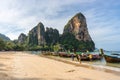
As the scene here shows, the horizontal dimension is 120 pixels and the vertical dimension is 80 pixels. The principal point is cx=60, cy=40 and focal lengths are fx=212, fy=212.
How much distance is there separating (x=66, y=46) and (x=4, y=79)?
589 ft

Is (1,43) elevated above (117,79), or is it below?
above

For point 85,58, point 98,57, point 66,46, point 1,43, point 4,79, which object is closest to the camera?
point 4,79

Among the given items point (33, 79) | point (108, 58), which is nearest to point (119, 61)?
point (108, 58)

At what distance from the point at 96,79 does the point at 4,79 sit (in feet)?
21.6

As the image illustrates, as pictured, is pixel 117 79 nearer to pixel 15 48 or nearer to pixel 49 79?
pixel 49 79

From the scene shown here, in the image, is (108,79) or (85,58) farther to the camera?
(85,58)

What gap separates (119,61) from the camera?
3925 cm

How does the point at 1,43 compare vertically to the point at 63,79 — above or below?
above

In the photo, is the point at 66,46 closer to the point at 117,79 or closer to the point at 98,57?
the point at 98,57

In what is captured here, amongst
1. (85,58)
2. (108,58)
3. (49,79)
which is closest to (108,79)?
(49,79)

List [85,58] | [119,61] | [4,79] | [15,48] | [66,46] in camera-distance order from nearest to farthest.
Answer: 1. [4,79]
2. [119,61]
3. [85,58]
4. [15,48]
5. [66,46]

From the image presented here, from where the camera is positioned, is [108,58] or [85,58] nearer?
[108,58]

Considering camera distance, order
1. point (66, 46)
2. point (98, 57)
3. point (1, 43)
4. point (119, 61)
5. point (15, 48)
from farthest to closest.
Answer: point (66, 46), point (15, 48), point (1, 43), point (98, 57), point (119, 61)

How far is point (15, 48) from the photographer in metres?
181
